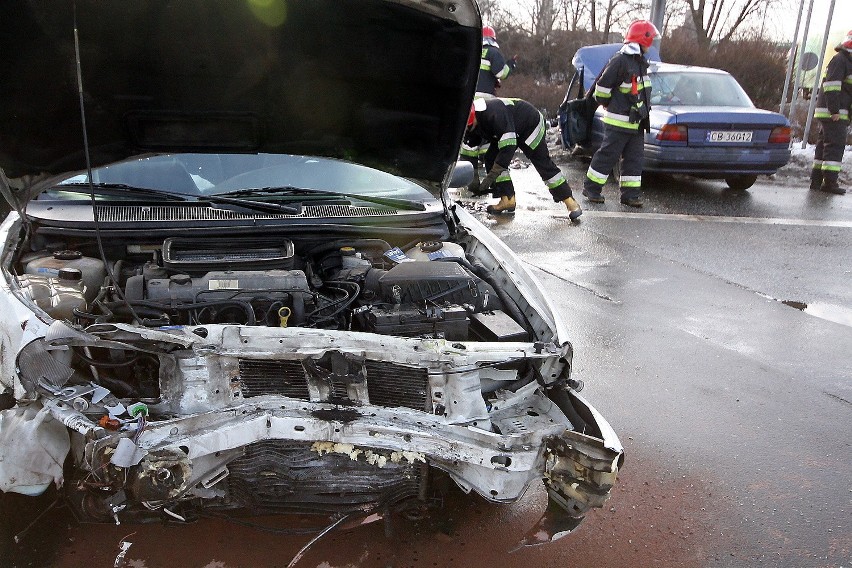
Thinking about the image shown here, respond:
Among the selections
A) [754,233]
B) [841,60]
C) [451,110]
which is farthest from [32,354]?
[841,60]

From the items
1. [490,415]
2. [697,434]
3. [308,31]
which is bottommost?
[697,434]

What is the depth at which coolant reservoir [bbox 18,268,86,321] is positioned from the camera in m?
2.41

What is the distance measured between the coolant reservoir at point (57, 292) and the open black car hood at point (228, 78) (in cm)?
61

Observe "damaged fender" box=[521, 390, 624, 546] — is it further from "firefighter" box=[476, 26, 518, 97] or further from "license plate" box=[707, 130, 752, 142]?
"license plate" box=[707, 130, 752, 142]

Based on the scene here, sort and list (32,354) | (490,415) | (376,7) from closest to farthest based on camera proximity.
Result: (32,354)
(490,415)
(376,7)

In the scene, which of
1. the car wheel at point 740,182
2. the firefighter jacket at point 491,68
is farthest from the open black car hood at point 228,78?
the car wheel at point 740,182

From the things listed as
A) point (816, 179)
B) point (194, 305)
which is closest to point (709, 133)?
point (816, 179)

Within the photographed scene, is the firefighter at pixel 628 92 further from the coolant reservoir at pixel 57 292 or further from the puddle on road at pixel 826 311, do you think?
the coolant reservoir at pixel 57 292

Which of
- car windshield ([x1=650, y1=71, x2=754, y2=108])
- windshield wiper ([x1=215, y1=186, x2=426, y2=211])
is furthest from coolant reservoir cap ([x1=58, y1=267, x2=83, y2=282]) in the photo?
car windshield ([x1=650, y1=71, x2=754, y2=108])

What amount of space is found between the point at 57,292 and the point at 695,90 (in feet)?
29.3

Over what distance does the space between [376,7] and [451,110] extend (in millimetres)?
686

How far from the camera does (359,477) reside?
2.37 m

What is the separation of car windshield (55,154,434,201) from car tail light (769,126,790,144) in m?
6.73

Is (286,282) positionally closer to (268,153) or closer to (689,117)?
(268,153)
